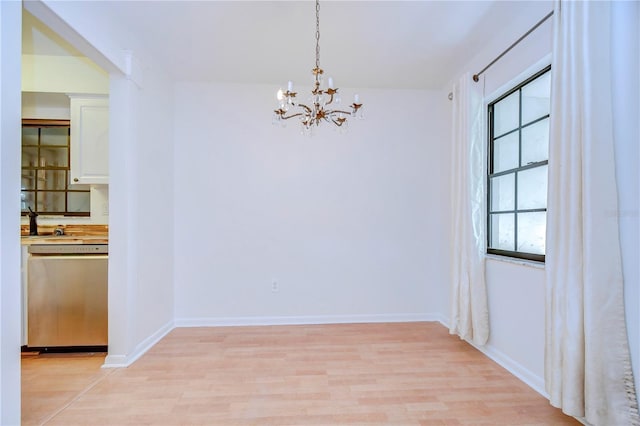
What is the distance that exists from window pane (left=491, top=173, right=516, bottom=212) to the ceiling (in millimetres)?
1174

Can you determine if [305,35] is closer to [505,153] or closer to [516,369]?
[505,153]

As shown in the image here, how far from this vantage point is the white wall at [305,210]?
3.62 meters

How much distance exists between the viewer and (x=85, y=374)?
2443mm

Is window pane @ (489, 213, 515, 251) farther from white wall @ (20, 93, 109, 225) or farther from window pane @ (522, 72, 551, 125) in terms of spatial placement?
white wall @ (20, 93, 109, 225)

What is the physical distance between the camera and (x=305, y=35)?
2646 millimetres

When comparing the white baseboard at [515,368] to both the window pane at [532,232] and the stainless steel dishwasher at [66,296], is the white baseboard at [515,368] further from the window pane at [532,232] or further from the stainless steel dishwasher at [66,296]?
the stainless steel dishwasher at [66,296]

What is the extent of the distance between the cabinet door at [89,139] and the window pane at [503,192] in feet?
12.0

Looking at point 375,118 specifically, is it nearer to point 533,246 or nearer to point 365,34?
point 365,34

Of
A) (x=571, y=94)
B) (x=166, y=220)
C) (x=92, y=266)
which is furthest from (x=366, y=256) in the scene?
(x=92, y=266)

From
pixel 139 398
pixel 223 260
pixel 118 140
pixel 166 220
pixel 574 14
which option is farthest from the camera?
pixel 223 260

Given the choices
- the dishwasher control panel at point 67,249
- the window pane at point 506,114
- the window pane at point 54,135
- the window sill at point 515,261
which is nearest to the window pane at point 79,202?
the window pane at point 54,135

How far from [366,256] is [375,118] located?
161 cm

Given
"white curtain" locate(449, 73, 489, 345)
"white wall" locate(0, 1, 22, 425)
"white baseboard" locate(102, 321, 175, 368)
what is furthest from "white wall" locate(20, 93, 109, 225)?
"white curtain" locate(449, 73, 489, 345)

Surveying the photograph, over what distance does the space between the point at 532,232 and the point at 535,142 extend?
0.68 meters
